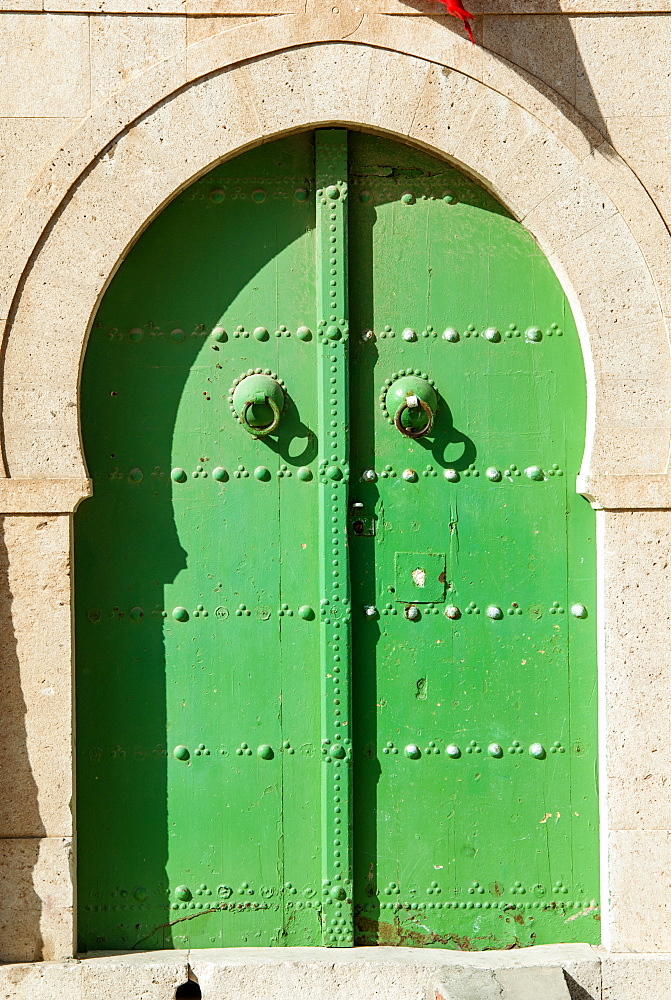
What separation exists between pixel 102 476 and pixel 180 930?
6.06ft

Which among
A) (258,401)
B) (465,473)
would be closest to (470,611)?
(465,473)

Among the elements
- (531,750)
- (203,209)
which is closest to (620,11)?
(203,209)

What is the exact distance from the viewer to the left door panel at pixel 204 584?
414cm

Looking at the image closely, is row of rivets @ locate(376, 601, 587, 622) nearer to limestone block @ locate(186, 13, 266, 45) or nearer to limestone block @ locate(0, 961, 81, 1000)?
limestone block @ locate(0, 961, 81, 1000)

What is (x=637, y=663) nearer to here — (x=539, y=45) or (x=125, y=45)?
(x=539, y=45)

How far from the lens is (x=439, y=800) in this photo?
4.20 meters

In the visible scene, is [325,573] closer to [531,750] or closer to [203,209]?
[531,750]

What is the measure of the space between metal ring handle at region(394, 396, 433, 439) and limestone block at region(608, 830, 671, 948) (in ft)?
5.71

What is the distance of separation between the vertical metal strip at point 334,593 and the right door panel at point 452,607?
0.26ft

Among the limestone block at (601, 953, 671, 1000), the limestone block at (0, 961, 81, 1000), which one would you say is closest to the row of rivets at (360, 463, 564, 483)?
the limestone block at (601, 953, 671, 1000)

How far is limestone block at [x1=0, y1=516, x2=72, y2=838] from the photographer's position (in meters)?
3.94

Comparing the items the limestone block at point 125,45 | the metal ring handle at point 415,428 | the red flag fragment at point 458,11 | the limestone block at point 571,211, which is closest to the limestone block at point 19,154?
the limestone block at point 125,45

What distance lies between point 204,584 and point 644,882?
208cm

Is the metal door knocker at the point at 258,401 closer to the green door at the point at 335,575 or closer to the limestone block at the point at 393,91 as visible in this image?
the green door at the point at 335,575
